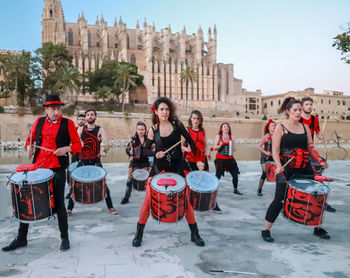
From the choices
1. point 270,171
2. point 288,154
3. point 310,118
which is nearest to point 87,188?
point 288,154

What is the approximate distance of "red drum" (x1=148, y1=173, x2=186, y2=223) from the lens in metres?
3.58

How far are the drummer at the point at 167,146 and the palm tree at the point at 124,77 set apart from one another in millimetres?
47456

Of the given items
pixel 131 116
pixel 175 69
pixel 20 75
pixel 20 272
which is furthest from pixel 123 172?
pixel 175 69

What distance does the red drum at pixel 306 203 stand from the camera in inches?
146

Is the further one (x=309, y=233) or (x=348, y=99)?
(x=348, y=99)

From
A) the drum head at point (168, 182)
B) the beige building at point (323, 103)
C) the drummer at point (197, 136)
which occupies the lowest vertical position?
the drum head at point (168, 182)

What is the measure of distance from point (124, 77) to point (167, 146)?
48.7 meters

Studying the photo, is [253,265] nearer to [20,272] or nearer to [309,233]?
[309,233]

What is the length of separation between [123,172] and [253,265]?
7.66 meters

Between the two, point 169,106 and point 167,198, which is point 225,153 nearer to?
point 169,106

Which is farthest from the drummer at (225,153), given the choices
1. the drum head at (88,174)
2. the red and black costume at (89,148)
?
the drum head at (88,174)

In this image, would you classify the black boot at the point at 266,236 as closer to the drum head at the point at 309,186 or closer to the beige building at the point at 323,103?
the drum head at the point at 309,186

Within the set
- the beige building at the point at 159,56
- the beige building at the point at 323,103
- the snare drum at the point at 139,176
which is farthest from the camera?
the beige building at the point at 159,56

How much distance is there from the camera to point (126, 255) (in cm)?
358
